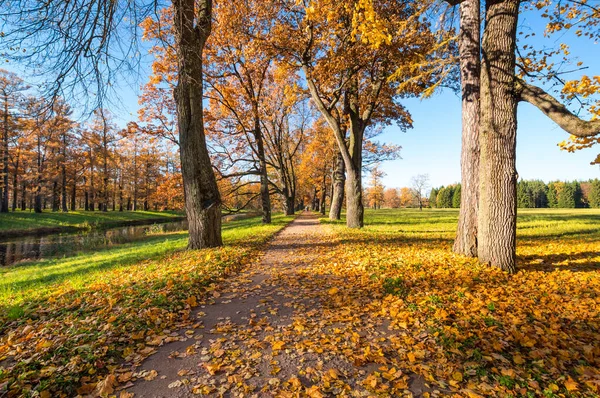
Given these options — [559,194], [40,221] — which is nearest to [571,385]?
[40,221]

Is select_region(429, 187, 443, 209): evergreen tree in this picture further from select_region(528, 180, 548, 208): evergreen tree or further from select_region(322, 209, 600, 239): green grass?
select_region(322, 209, 600, 239): green grass

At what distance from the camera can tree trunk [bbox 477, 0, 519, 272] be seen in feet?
18.9

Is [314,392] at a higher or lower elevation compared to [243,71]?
lower

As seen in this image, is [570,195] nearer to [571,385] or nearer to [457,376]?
[571,385]

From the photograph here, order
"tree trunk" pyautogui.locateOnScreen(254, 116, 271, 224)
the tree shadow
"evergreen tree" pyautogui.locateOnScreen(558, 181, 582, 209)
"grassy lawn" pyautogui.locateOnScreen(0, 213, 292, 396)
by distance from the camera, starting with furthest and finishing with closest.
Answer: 1. "evergreen tree" pyautogui.locateOnScreen(558, 181, 582, 209)
2. "tree trunk" pyautogui.locateOnScreen(254, 116, 271, 224)
3. the tree shadow
4. "grassy lawn" pyautogui.locateOnScreen(0, 213, 292, 396)

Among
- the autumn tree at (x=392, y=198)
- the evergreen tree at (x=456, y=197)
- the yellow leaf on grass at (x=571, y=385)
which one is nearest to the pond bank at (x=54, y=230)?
the yellow leaf on grass at (x=571, y=385)

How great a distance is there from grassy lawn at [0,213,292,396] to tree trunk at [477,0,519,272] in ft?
18.9

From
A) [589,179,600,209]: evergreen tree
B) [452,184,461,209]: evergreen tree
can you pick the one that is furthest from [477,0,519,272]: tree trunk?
[589,179,600,209]: evergreen tree

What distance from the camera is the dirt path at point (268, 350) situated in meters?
2.56

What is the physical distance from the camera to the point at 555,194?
3278 inches

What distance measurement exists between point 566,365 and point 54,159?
3881cm

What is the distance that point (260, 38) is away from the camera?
12.0 metres

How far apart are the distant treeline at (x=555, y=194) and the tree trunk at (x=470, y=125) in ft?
296

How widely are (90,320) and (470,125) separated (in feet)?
27.4
